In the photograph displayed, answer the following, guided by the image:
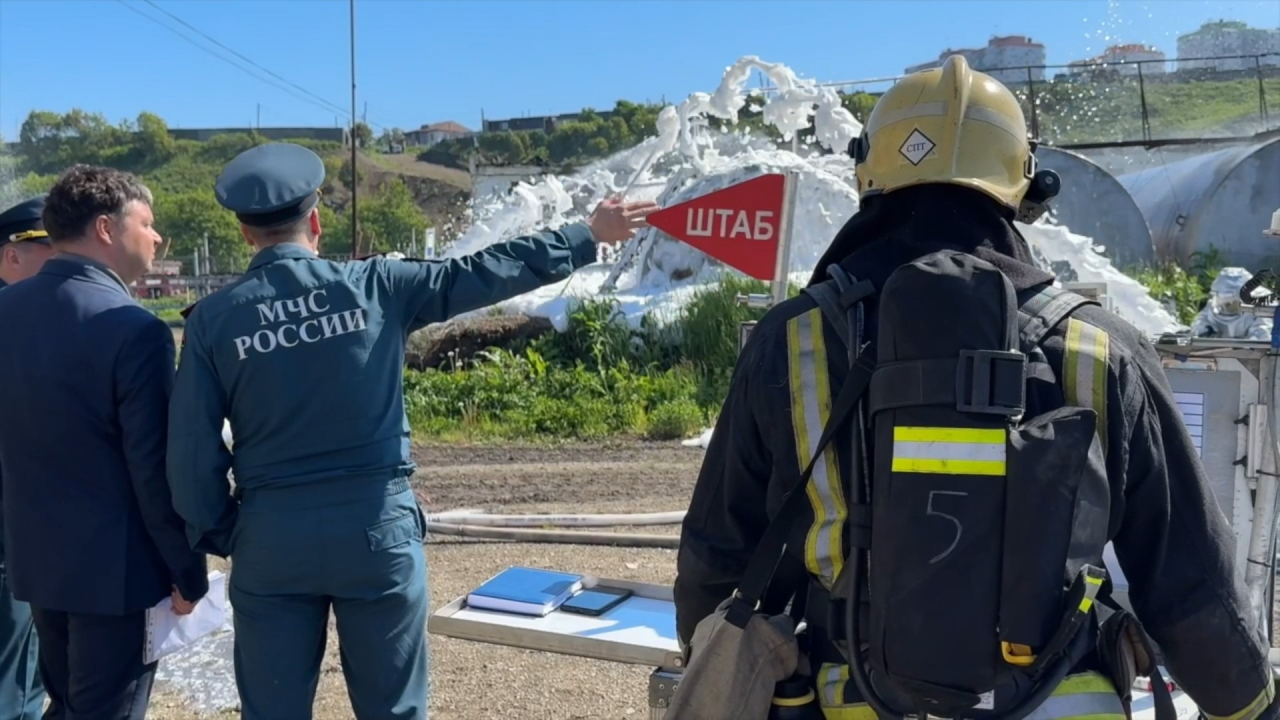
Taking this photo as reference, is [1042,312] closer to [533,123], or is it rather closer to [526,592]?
[526,592]

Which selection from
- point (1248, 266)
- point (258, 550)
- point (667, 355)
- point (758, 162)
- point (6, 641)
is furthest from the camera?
point (1248, 266)

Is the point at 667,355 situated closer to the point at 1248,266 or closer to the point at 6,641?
the point at 6,641

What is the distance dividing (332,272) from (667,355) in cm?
1075

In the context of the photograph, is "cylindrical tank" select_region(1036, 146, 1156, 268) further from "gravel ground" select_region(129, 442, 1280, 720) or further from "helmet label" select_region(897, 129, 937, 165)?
"helmet label" select_region(897, 129, 937, 165)

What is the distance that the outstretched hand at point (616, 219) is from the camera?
11.2 feet

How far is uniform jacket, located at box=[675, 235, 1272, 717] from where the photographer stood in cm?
192

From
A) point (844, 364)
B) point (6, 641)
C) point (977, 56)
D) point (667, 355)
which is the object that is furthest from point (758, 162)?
point (977, 56)

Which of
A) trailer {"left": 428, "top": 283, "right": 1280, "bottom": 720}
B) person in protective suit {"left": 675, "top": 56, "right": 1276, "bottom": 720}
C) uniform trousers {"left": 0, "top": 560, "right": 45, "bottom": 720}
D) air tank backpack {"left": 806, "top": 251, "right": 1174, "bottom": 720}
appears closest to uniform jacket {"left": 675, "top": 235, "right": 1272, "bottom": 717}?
person in protective suit {"left": 675, "top": 56, "right": 1276, "bottom": 720}

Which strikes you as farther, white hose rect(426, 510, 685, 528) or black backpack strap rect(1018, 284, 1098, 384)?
white hose rect(426, 510, 685, 528)

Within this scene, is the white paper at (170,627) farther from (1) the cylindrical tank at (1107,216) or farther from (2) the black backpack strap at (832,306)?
(1) the cylindrical tank at (1107,216)

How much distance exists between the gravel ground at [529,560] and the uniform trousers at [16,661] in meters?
0.86

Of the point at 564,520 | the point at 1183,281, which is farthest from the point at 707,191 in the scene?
the point at 564,520

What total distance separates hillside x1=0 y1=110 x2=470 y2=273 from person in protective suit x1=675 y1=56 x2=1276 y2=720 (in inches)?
2221

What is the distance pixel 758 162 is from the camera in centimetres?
1559
